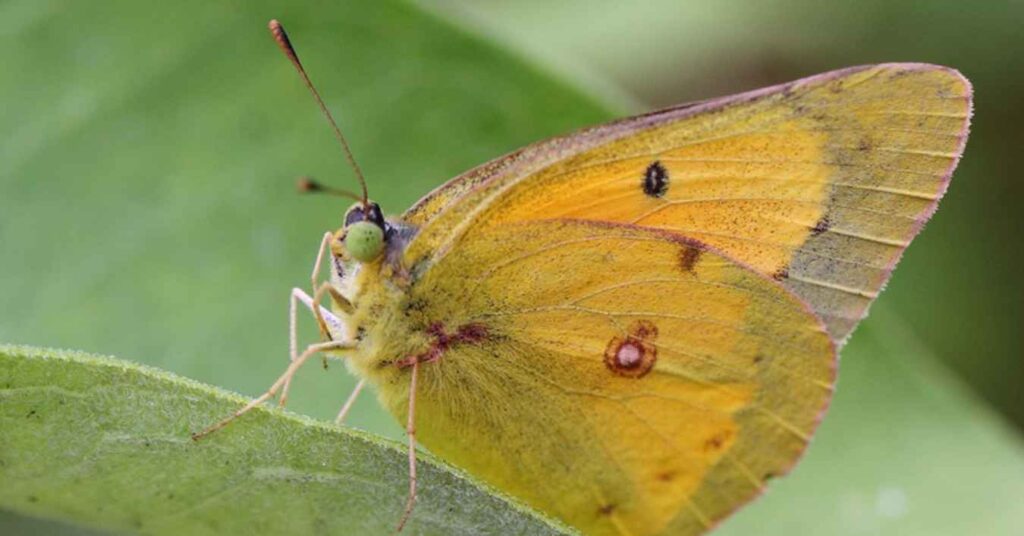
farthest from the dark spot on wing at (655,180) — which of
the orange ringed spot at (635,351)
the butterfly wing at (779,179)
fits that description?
the orange ringed spot at (635,351)

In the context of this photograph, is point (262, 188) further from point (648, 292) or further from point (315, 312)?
point (648, 292)

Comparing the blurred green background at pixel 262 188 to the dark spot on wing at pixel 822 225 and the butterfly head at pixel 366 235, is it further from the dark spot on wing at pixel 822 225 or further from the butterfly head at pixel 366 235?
the dark spot on wing at pixel 822 225

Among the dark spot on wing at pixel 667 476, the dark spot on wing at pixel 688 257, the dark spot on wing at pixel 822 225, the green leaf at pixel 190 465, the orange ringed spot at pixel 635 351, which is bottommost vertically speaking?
the green leaf at pixel 190 465

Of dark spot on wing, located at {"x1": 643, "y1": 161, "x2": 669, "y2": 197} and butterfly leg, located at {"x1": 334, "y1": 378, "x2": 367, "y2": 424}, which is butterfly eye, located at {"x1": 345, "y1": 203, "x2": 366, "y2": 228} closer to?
butterfly leg, located at {"x1": 334, "y1": 378, "x2": 367, "y2": 424}

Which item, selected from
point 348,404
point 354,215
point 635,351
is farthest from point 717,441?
point 354,215

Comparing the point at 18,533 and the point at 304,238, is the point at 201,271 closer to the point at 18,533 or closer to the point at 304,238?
the point at 304,238

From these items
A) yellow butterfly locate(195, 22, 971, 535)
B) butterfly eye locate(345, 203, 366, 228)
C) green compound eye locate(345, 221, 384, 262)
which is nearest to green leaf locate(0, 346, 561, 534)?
yellow butterfly locate(195, 22, 971, 535)

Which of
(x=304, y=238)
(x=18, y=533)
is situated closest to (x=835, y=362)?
(x=304, y=238)
